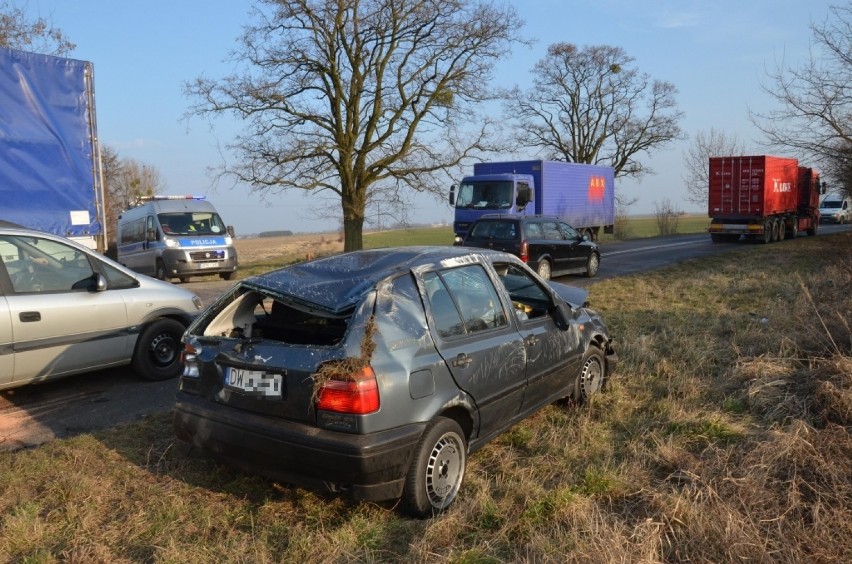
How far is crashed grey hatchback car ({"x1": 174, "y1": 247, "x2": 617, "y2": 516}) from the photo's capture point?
11.5 feet

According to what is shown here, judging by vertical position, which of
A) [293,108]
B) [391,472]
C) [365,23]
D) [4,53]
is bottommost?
[391,472]

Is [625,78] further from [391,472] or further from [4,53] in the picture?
[391,472]

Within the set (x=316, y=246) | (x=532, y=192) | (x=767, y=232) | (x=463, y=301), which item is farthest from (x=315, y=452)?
(x=316, y=246)

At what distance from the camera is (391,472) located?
3547 millimetres

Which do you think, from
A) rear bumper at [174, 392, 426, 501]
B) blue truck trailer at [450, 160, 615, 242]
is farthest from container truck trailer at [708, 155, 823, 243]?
rear bumper at [174, 392, 426, 501]

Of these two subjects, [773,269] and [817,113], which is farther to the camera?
[817,113]

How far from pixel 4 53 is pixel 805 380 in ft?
32.5

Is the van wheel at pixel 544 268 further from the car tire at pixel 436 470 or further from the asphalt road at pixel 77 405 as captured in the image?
the car tire at pixel 436 470

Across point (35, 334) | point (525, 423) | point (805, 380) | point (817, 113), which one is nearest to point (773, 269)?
point (817, 113)

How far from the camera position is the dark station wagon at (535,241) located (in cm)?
1405

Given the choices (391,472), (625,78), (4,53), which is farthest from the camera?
(625,78)

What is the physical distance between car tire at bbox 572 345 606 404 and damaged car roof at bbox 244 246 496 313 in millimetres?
1519

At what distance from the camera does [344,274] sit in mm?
4148

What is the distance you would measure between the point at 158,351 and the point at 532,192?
49.8ft
